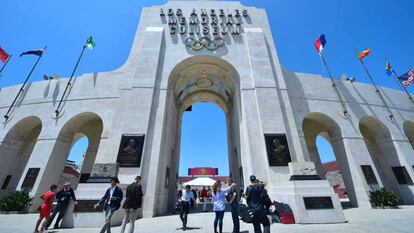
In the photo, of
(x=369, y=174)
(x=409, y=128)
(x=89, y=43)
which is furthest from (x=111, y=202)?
(x=409, y=128)

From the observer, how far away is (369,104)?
18.9 metres

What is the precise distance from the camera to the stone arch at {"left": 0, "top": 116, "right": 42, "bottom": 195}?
655 inches

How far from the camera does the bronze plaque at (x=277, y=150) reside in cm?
Result: 1240

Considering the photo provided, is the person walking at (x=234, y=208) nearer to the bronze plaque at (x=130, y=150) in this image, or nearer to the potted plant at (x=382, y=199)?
the bronze plaque at (x=130, y=150)

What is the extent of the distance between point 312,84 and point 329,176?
21681mm

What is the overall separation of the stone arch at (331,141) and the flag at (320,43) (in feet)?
20.2

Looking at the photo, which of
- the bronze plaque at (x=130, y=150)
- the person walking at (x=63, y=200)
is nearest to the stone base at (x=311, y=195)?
the bronze plaque at (x=130, y=150)

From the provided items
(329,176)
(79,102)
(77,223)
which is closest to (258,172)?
(77,223)

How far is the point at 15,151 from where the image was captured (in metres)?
17.5

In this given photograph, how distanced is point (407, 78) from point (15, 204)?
3323 centimetres

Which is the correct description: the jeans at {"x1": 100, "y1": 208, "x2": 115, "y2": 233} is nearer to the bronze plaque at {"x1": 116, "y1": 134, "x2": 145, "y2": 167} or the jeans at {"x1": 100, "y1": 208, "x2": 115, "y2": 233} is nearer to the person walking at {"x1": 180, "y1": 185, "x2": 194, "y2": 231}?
the person walking at {"x1": 180, "y1": 185, "x2": 194, "y2": 231}

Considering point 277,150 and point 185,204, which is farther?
point 277,150

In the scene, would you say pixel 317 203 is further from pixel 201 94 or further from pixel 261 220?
pixel 201 94

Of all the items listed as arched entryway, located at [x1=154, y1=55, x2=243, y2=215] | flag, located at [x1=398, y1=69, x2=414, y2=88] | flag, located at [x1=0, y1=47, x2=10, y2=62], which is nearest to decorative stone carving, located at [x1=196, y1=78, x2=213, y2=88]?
arched entryway, located at [x1=154, y1=55, x2=243, y2=215]
